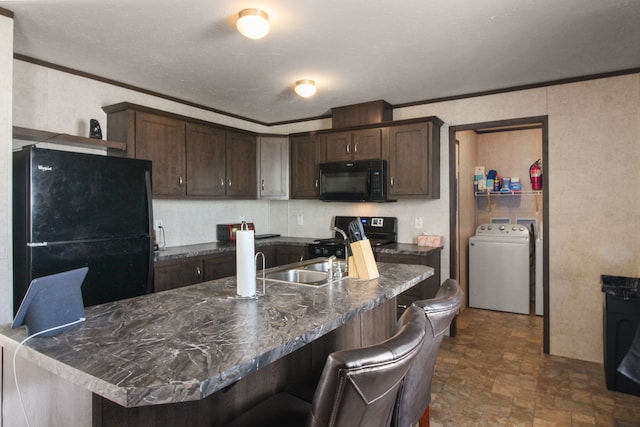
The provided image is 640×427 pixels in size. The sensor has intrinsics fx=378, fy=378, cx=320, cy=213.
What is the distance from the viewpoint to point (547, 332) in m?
3.45

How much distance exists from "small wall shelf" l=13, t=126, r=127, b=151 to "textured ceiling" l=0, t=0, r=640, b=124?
0.59m

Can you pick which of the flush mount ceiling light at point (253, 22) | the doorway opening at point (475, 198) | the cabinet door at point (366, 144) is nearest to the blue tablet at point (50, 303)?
the flush mount ceiling light at point (253, 22)

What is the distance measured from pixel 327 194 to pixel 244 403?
300 cm

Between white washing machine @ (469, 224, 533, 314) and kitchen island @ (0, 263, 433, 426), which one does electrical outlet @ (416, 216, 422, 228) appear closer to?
white washing machine @ (469, 224, 533, 314)

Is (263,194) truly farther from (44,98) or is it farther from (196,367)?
(196,367)

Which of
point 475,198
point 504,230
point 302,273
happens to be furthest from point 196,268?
point 475,198

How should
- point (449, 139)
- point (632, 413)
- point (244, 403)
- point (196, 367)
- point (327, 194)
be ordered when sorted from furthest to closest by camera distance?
point (327, 194), point (449, 139), point (632, 413), point (244, 403), point (196, 367)

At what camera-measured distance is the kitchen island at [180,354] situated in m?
0.92

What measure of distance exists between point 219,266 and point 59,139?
5.59 feet

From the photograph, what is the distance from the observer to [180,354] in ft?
3.45

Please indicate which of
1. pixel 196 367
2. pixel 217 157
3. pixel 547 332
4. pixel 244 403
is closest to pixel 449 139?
pixel 547 332

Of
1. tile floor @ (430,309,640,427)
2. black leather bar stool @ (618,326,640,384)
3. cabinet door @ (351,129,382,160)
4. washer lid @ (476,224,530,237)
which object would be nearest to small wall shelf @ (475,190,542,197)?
washer lid @ (476,224,530,237)

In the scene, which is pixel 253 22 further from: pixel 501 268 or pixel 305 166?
pixel 501 268

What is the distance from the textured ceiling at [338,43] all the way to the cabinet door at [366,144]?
47 cm
